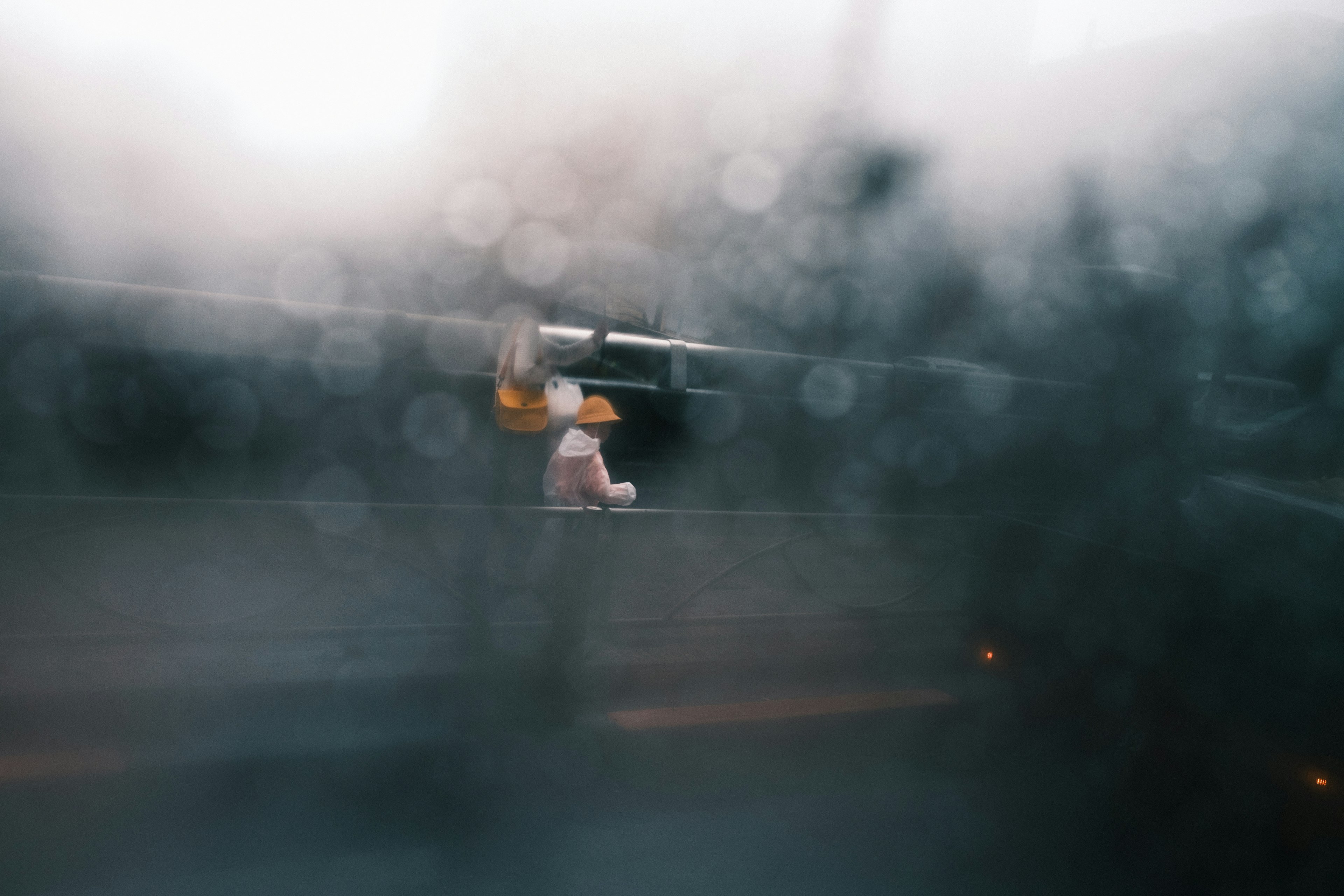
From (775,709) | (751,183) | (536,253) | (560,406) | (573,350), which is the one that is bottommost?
(775,709)

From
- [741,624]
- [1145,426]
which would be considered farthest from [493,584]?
[1145,426]

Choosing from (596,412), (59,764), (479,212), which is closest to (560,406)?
(596,412)

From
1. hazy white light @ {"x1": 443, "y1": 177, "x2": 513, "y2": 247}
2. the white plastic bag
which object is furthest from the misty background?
the white plastic bag

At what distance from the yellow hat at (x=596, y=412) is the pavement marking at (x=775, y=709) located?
37.1 inches

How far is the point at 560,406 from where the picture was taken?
119 inches

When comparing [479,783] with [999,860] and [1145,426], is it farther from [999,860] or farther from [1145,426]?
[1145,426]

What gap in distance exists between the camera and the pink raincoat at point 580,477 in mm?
2818

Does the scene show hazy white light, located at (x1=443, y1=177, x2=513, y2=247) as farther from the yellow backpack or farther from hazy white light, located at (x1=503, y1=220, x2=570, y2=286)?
the yellow backpack

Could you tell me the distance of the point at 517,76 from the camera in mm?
6734

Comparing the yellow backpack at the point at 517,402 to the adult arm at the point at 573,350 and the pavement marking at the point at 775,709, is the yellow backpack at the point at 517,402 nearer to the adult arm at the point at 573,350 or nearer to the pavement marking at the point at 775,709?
the adult arm at the point at 573,350

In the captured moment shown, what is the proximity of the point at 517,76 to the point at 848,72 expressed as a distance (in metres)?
3.09

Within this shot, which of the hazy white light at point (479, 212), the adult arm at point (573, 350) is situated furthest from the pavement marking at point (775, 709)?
the hazy white light at point (479, 212)

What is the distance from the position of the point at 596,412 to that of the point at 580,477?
0.75 feet

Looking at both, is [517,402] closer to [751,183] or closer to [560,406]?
[560,406]
